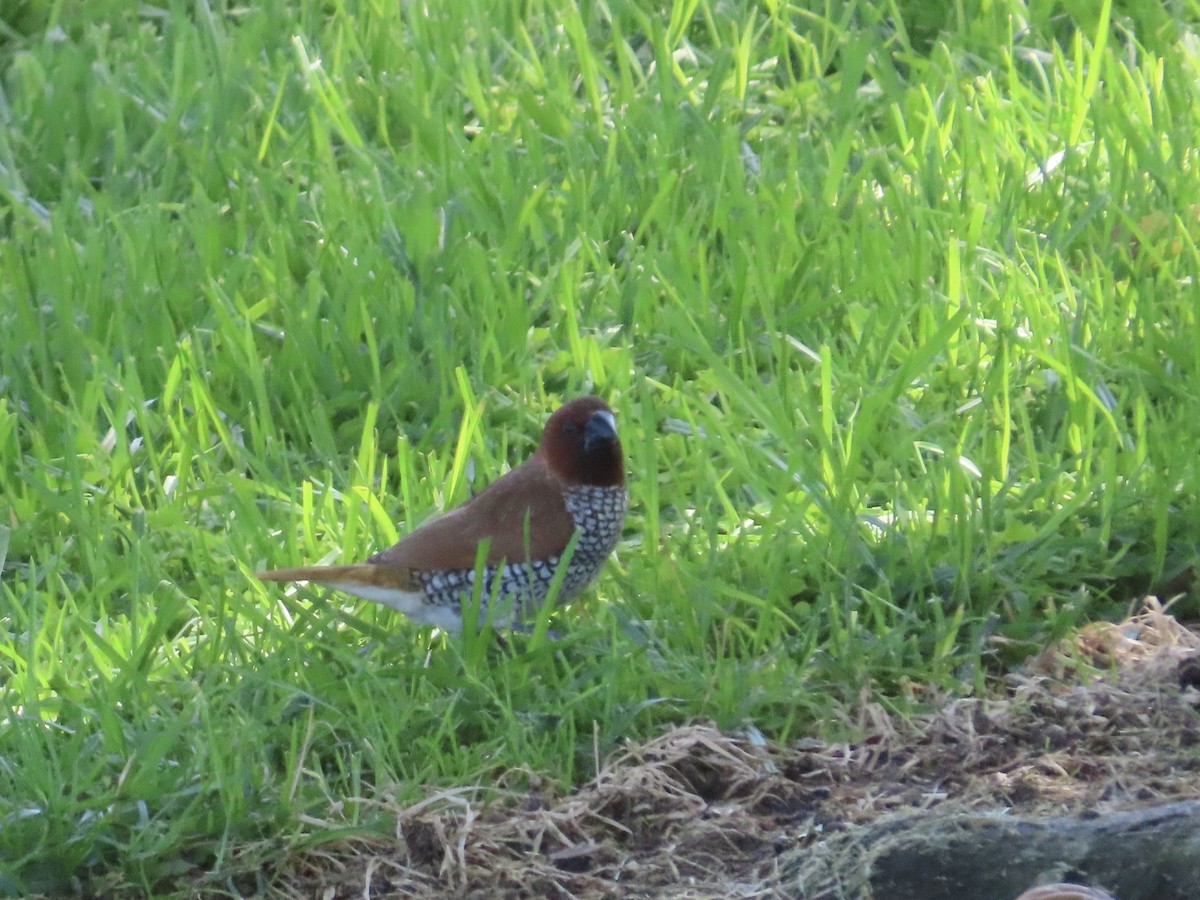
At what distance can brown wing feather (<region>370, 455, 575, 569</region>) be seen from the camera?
4227 millimetres

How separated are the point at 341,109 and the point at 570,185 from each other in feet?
3.23

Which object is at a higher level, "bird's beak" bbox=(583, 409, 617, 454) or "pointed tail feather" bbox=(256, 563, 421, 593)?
"bird's beak" bbox=(583, 409, 617, 454)

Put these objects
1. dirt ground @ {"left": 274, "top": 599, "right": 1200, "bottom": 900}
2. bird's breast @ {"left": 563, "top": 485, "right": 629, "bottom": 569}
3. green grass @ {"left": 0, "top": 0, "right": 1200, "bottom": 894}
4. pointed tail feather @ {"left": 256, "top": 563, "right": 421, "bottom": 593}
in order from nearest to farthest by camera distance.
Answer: dirt ground @ {"left": 274, "top": 599, "right": 1200, "bottom": 900} → green grass @ {"left": 0, "top": 0, "right": 1200, "bottom": 894} → pointed tail feather @ {"left": 256, "top": 563, "right": 421, "bottom": 593} → bird's breast @ {"left": 563, "top": 485, "right": 629, "bottom": 569}

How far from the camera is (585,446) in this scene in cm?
443

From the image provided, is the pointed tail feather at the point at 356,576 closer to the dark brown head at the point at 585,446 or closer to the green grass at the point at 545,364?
the green grass at the point at 545,364

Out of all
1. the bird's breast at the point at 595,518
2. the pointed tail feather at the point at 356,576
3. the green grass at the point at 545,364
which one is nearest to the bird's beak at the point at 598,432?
the bird's breast at the point at 595,518

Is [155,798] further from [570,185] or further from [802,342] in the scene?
[570,185]

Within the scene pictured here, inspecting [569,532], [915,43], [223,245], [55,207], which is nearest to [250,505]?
[569,532]

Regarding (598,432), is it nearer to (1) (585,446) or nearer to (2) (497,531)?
(1) (585,446)

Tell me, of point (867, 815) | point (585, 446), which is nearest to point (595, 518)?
point (585, 446)

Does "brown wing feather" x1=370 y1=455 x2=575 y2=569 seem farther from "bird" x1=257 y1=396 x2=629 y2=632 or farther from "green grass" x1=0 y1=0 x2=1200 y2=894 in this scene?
"green grass" x1=0 y1=0 x2=1200 y2=894

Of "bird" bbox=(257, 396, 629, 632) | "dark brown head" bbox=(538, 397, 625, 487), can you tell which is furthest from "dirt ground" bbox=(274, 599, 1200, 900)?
"dark brown head" bbox=(538, 397, 625, 487)

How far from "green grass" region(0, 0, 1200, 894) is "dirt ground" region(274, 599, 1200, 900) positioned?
0.34 feet

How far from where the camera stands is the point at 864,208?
228 inches
